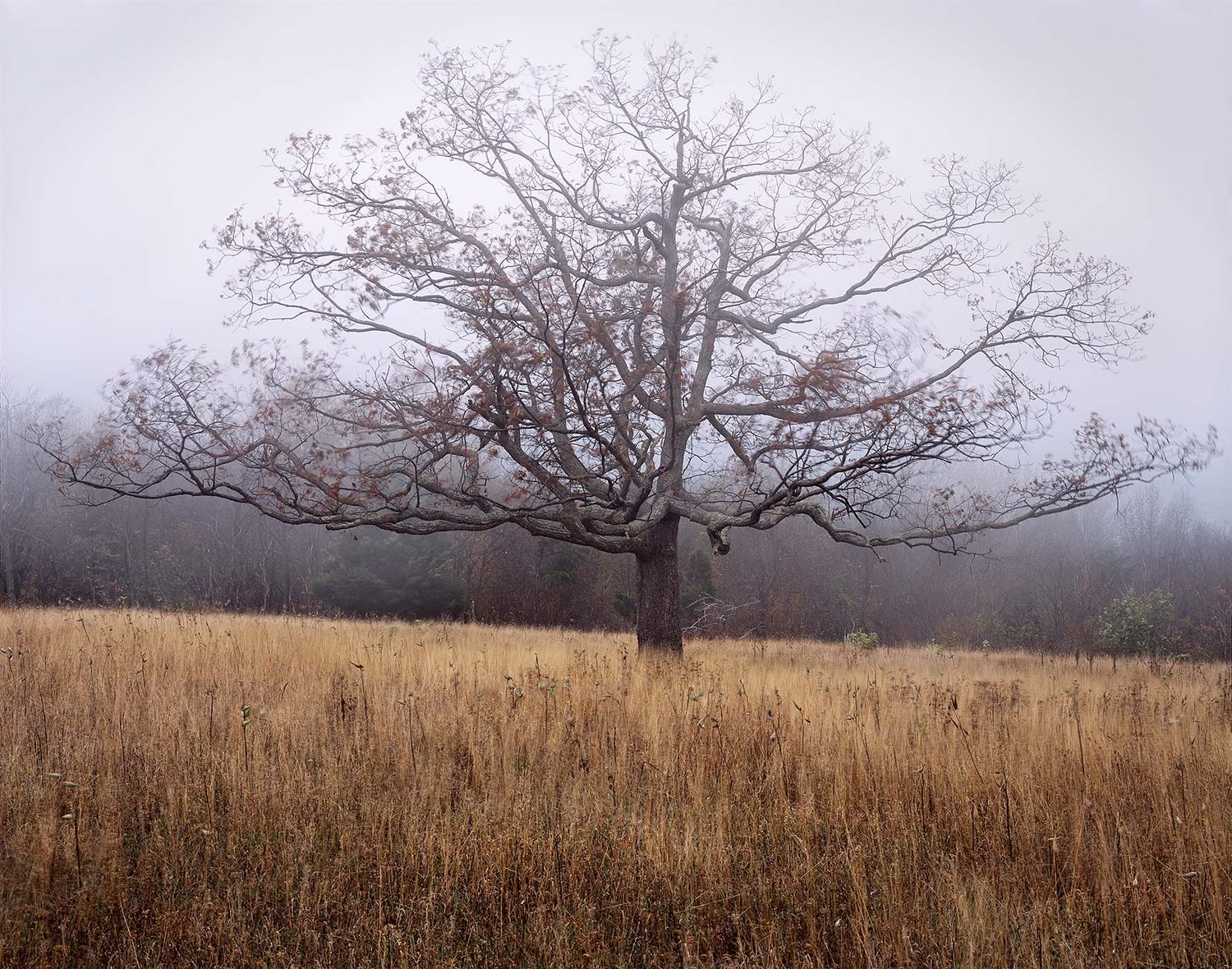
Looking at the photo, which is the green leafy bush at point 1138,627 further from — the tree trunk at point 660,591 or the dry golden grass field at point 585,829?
the dry golden grass field at point 585,829

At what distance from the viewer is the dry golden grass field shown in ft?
10.7

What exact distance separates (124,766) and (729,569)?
29.6 metres

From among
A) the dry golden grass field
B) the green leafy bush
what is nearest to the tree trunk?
the dry golden grass field

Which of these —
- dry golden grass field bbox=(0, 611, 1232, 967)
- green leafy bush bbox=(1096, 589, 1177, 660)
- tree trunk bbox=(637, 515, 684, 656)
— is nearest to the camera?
dry golden grass field bbox=(0, 611, 1232, 967)

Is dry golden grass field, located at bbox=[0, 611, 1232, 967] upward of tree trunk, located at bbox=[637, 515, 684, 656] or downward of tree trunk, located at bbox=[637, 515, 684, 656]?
downward

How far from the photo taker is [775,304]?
14.5 metres

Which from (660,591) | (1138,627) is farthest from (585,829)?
(1138,627)

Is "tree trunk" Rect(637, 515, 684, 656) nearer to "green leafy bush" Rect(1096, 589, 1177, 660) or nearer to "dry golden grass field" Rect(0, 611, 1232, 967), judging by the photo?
"dry golden grass field" Rect(0, 611, 1232, 967)

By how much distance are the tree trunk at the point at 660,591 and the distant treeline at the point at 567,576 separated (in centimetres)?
1156

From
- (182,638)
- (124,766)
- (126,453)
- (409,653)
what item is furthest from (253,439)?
(124,766)

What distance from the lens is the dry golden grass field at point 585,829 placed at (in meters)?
3.27

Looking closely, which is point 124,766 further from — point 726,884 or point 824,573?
point 824,573

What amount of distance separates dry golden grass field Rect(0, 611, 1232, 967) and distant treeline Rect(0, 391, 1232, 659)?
17.9m

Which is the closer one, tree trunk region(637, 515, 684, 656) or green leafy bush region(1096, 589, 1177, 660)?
tree trunk region(637, 515, 684, 656)
